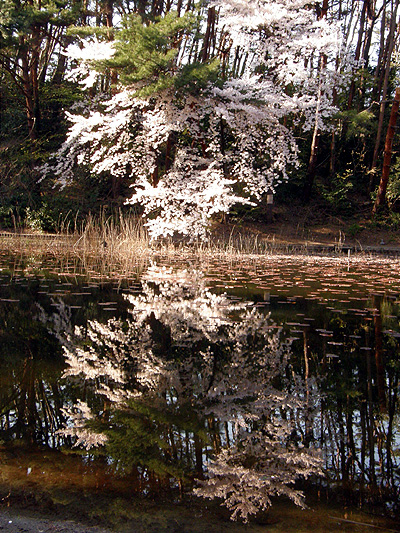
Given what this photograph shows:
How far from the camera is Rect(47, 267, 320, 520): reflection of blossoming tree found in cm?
182

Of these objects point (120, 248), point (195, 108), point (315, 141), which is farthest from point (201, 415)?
point (315, 141)

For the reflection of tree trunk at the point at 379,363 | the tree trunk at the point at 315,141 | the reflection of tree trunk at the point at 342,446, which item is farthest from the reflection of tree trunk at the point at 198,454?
the tree trunk at the point at 315,141

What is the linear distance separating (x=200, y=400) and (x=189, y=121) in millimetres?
12011

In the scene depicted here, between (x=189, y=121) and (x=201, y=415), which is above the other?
(x=189, y=121)

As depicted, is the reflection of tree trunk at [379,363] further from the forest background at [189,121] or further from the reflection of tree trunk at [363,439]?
the forest background at [189,121]

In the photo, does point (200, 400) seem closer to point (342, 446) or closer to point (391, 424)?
point (342, 446)

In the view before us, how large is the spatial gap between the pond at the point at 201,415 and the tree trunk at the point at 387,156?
11.4m

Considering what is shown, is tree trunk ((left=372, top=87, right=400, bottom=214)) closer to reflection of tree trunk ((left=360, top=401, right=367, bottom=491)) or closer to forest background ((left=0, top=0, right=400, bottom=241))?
forest background ((left=0, top=0, right=400, bottom=241))

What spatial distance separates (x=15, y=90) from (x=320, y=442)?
65.9 ft

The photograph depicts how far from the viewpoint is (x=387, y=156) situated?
14781 millimetres

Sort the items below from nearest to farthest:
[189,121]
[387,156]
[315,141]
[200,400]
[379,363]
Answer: [200,400]
[379,363]
[189,121]
[387,156]
[315,141]

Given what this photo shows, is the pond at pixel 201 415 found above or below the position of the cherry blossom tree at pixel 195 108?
below

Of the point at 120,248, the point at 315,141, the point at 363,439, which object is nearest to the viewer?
the point at 363,439

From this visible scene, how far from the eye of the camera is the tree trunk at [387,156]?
47.1ft
